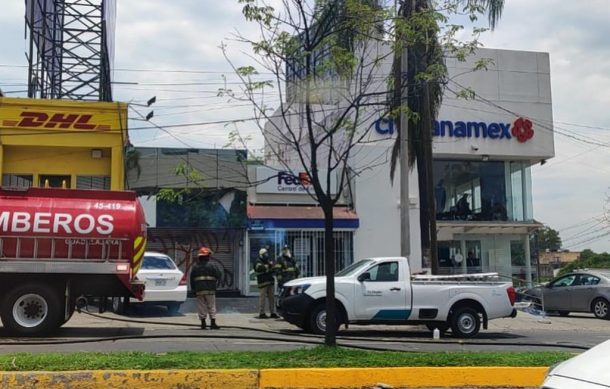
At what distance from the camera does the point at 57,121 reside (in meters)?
20.6

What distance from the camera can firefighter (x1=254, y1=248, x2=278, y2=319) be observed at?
685 inches

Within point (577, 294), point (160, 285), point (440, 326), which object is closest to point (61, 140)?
point (160, 285)

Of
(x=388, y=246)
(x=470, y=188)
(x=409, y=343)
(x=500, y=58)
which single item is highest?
(x=500, y=58)

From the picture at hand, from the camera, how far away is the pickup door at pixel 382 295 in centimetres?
1440

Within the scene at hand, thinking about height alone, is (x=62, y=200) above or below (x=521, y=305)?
above

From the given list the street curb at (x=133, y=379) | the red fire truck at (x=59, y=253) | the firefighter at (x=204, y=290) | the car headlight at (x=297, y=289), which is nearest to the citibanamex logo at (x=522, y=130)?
the car headlight at (x=297, y=289)

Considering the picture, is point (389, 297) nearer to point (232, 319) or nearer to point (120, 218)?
point (232, 319)

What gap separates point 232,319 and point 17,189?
6558 mm

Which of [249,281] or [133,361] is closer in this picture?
[133,361]

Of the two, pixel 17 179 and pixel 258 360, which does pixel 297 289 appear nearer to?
pixel 258 360

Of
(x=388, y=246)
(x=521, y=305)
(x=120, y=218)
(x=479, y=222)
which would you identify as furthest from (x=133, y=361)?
(x=479, y=222)

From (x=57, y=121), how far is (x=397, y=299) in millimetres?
12314

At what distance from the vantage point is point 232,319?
1717 cm

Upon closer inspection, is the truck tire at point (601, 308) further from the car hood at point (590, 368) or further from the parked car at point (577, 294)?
the car hood at point (590, 368)
